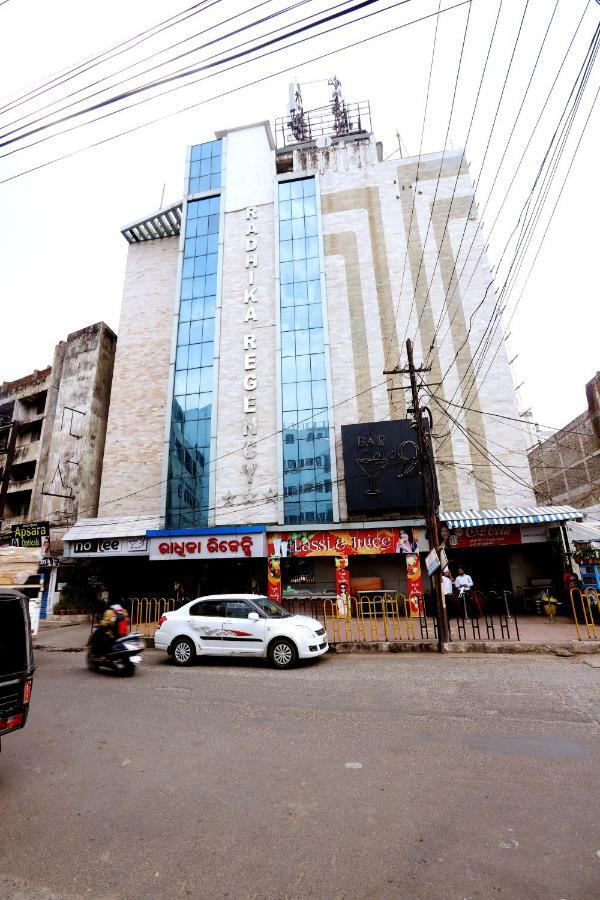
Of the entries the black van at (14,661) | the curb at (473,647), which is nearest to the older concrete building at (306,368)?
the curb at (473,647)

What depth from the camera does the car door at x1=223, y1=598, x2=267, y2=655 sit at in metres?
10.1

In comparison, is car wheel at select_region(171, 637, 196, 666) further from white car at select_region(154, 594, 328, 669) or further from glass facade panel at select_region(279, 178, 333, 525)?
glass facade panel at select_region(279, 178, 333, 525)

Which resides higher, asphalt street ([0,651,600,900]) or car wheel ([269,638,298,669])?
car wheel ([269,638,298,669])

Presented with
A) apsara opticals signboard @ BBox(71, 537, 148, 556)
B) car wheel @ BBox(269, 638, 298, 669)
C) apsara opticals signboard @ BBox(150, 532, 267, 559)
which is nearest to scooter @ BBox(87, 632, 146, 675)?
car wheel @ BBox(269, 638, 298, 669)

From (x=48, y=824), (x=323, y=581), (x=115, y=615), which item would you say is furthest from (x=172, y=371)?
(x=48, y=824)

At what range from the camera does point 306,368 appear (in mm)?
22828

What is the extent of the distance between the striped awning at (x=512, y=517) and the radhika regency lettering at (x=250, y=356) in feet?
30.9

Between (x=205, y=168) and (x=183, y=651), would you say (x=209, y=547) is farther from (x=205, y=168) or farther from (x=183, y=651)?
(x=205, y=168)

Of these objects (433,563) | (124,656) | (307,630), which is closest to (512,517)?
(433,563)

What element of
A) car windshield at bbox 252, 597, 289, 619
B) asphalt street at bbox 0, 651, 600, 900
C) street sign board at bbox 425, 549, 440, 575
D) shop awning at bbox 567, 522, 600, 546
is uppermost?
shop awning at bbox 567, 522, 600, 546

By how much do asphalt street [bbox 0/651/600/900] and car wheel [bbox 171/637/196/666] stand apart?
296cm

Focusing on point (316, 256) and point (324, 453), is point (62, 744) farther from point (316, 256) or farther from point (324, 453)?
point (316, 256)

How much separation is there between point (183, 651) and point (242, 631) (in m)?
1.73

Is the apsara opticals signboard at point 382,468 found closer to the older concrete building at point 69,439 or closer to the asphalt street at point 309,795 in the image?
the asphalt street at point 309,795
